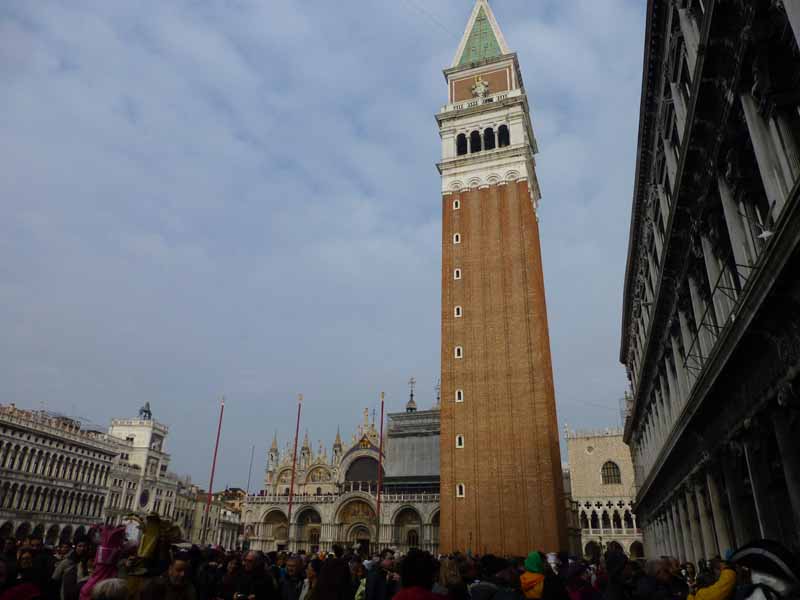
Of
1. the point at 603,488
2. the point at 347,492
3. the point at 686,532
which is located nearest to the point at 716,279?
the point at 686,532

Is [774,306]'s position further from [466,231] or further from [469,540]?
[466,231]

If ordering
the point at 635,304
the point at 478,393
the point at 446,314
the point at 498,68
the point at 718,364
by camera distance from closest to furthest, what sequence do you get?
1. the point at 718,364
2. the point at 635,304
3. the point at 478,393
4. the point at 446,314
5. the point at 498,68

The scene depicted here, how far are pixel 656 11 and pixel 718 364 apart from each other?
352 inches

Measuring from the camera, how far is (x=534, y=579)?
18.0ft

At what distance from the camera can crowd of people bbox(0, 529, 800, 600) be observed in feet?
12.5

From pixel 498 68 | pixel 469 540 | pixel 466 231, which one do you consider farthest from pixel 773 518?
pixel 498 68

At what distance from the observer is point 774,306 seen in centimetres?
773

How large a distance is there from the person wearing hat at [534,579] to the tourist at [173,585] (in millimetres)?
3331

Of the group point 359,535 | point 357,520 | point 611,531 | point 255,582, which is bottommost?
point 255,582

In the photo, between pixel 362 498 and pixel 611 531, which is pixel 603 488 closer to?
pixel 611 531

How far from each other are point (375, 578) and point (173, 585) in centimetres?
357

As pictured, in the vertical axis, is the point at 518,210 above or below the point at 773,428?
above

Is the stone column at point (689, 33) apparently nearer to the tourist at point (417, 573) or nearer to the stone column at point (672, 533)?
the tourist at point (417, 573)

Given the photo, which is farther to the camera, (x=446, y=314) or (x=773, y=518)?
(x=446, y=314)
